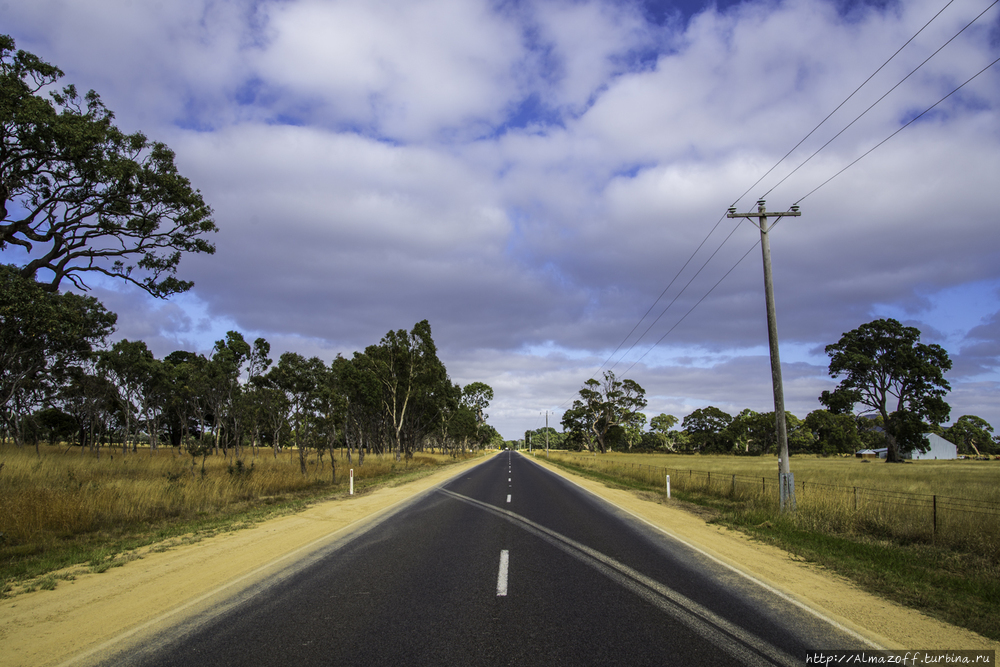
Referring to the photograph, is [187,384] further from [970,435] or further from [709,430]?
[970,435]

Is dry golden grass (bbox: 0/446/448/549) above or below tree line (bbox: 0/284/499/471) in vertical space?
below

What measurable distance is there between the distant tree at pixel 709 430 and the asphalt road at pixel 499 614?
351ft

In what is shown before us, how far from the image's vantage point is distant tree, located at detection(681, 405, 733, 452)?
350ft

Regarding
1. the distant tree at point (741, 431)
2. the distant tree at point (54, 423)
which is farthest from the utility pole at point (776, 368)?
the distant tree at point (741, 431)

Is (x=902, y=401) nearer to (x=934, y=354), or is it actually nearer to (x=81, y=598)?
(x=934, y=354)

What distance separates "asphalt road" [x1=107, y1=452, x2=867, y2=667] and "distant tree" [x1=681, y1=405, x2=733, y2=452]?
4208 inches

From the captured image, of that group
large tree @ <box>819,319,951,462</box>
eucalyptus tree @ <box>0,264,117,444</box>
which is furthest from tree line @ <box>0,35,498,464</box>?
large tree @ <box>819,319,951,462</box>

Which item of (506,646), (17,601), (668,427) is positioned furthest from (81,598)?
(668,427)

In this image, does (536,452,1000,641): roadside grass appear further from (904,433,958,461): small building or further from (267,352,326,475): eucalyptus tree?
(904,433,958,461): small building

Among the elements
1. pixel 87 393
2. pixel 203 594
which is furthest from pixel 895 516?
pixel 87 393

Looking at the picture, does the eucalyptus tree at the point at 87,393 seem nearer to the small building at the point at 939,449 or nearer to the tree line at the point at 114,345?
the tree line at the point at 114,345

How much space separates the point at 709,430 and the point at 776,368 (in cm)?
10548

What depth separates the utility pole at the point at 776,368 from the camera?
14.8 meters

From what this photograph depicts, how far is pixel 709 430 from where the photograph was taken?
11225 centimetres
